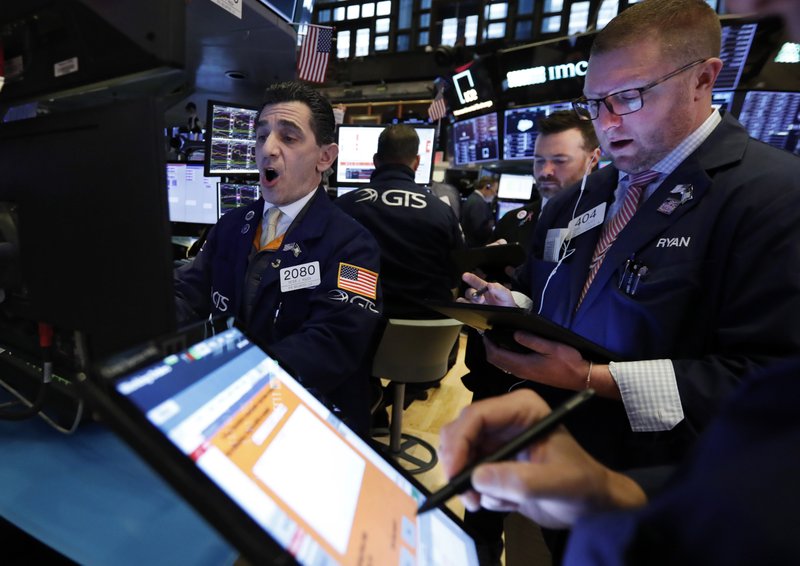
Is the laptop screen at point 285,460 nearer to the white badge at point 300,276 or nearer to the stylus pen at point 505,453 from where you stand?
the stylus pen at point 505,453

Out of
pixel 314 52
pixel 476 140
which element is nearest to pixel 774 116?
pixel 476 140

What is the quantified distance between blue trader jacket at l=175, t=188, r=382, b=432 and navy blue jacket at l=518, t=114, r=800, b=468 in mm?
602

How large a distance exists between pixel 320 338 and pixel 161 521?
56 cm

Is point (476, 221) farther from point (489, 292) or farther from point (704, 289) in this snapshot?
point (704, 289)

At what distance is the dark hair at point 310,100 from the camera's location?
4.62ft

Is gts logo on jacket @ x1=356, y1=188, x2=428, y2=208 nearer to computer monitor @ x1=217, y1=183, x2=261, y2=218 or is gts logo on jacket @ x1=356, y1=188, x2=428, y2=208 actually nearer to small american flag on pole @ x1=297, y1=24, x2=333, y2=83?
computer monitor @ x1=217, y1=183, x2=261, y2=218

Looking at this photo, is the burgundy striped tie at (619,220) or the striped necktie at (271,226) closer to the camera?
the burgundy striped tie at (619,220)

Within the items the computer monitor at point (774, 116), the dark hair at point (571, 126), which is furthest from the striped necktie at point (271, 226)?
the computer monitor at point (774, 116)

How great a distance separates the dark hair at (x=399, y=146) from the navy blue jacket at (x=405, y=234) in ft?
0.26

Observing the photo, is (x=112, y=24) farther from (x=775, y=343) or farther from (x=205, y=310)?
(x=775, y=343)

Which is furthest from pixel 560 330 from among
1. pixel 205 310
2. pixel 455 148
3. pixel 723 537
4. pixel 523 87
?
pixel 455 148

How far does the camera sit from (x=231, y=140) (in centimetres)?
254

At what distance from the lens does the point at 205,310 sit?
1.45 meters

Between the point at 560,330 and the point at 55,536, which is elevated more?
the point at 560,330
